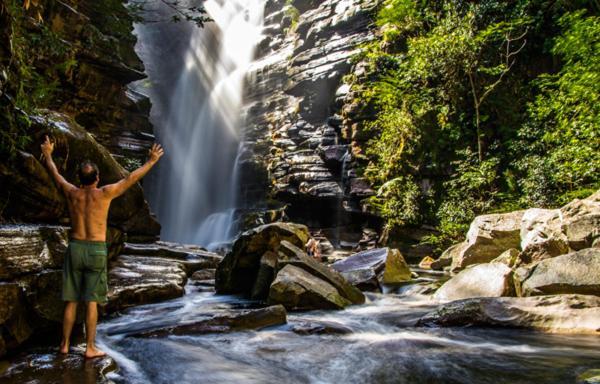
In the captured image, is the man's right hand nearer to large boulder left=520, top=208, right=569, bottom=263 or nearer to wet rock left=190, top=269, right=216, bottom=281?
wet rock left=190, top=269, right=216, bottom=281

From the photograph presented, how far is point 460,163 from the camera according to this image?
1631 centimetres

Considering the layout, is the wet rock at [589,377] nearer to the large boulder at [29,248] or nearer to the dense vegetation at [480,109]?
the large boulder at [29,248]

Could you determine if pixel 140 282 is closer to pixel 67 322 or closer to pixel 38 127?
pixel 38 127

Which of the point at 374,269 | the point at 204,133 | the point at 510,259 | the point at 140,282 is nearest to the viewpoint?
the point at 140,282

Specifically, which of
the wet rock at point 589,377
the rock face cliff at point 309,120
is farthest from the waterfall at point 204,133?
the wet rock at point 589,377

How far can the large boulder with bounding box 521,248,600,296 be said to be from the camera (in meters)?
6.09

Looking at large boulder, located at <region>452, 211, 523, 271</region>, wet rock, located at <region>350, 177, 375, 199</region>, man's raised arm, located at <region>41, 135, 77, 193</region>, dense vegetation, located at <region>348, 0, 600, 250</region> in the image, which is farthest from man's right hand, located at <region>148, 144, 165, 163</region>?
wet rock, located at <region>350, 177, 375, 199</region>

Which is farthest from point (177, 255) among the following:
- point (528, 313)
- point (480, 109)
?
point (480, 109)

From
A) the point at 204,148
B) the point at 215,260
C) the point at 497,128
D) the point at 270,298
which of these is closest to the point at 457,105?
the point at 497,128

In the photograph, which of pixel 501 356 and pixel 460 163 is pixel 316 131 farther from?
pixel 501 356

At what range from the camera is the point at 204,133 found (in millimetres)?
31359

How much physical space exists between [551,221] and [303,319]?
639cm

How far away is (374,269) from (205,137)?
23.4 metres

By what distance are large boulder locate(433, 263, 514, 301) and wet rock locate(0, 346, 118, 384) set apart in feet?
21.5
